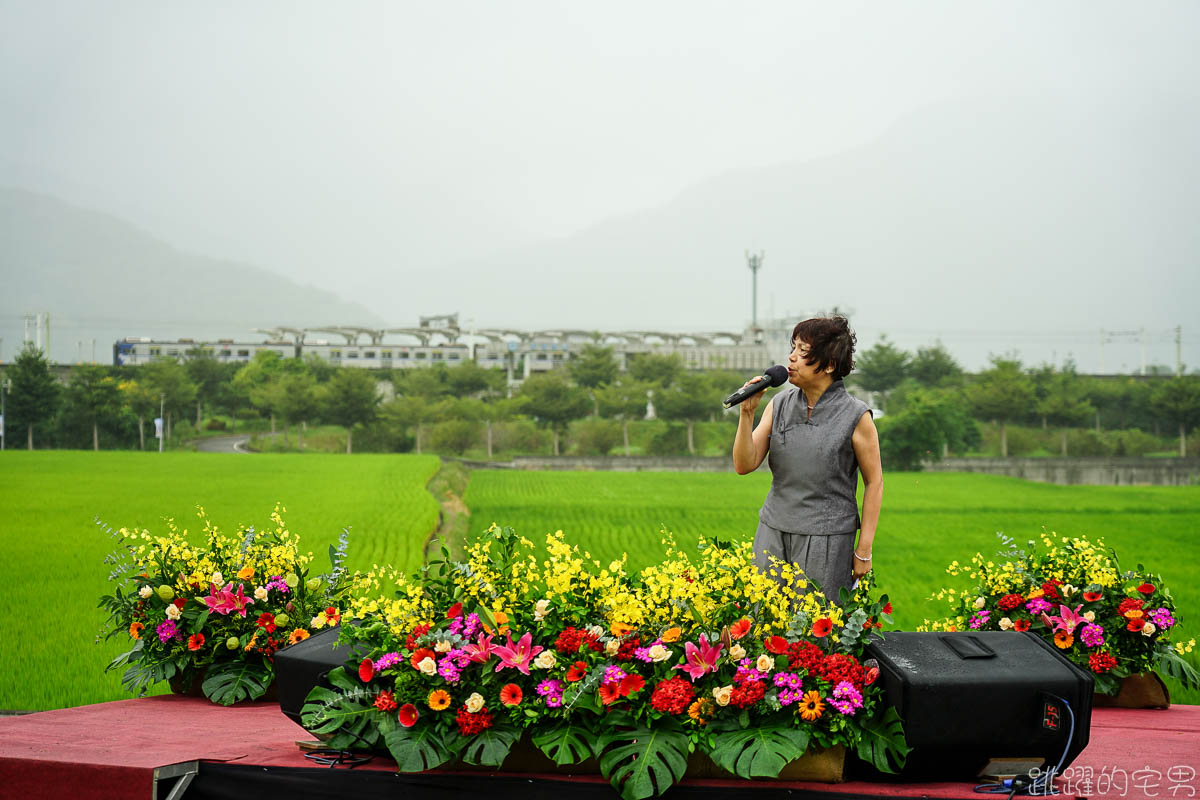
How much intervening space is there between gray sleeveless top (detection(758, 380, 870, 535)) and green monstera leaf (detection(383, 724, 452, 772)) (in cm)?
138

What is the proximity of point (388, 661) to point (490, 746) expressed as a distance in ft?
1.24

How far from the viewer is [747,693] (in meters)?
2.47

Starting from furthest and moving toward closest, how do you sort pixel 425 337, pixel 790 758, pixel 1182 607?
pixel 425 337
pixel 1182 607
pixel 790 758

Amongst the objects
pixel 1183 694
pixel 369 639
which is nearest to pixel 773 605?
pixel 369 639

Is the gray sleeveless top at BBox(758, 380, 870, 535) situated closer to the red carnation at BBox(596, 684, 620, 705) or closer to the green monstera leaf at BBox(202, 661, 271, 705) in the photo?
the red carnation at BBox(596, 684, 620, 705)

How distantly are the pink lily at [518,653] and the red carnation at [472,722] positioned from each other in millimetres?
129

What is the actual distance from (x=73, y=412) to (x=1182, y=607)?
3692 cm

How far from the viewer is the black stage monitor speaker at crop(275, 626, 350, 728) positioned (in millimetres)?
2959

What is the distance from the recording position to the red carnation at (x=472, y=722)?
99.0 inches

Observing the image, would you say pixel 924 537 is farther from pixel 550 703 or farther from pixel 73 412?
pixel 73 412

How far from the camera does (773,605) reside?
2.69m

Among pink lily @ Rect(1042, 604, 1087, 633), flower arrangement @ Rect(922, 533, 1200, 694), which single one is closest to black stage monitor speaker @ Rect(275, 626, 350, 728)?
flower arrangement @ Rect(922, 533, 1200, 694)

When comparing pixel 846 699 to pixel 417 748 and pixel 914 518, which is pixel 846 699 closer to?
pixel 417 748

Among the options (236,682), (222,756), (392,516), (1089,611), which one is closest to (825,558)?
(1089,611)
